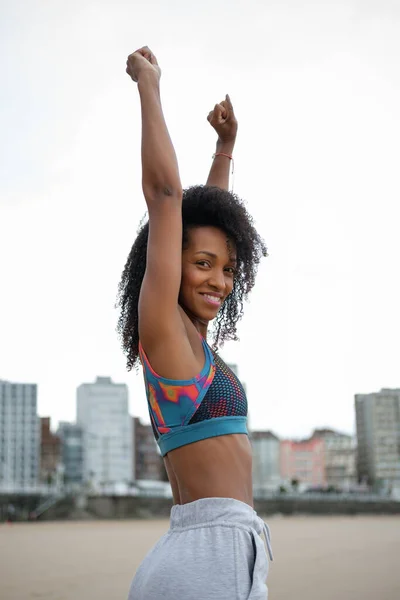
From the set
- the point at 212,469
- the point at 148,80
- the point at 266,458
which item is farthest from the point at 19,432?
the point at 212,469

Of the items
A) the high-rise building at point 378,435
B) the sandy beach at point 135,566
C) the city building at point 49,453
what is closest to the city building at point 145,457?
the city building at point 49,453

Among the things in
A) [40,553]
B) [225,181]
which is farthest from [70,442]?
[225,181]

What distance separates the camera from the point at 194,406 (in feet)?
6.20

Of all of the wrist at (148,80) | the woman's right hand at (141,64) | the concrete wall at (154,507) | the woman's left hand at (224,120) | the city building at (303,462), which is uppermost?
the woman's left hand at (224,120)

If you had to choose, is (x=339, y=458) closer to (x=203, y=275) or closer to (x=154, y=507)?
(x=154, y=507)

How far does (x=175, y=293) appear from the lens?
6.36 feet

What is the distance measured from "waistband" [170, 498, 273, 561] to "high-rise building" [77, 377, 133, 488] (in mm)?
93983

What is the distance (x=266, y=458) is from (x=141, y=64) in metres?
110

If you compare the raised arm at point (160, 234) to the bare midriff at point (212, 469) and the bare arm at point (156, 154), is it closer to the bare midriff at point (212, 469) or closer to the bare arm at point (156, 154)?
the bare arm at point (156, 154)

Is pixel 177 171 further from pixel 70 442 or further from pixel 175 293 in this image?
pixel 70 442

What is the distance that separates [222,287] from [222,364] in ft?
0.70

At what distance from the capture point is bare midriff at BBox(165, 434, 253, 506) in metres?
1.88

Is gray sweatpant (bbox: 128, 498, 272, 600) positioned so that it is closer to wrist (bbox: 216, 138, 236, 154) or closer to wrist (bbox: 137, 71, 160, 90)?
wrist (bbox: 137, 71, 160, 90)

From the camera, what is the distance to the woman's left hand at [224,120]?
2775mm
